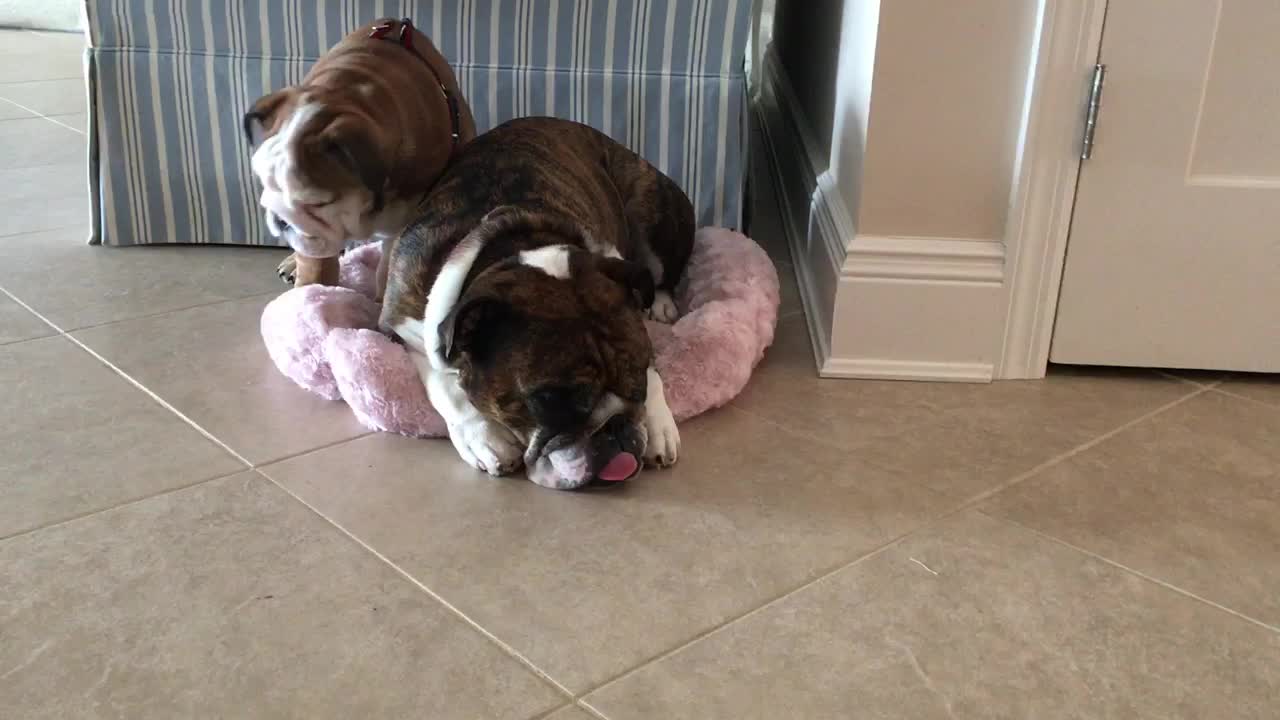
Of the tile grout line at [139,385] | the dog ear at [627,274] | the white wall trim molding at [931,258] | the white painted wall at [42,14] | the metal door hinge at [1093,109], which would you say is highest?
the metal door hinge at [1093,109]

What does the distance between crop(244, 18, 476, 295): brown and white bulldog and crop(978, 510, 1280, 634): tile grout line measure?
1.39m

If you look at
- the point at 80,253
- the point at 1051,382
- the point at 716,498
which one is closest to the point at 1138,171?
the point at 1051,382

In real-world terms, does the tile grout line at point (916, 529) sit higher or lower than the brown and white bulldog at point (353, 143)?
lower

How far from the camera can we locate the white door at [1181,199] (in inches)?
93.7

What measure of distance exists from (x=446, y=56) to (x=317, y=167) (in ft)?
3.24

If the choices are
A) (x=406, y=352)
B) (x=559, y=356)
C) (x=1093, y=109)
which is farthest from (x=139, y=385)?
(x=1093, y=109)

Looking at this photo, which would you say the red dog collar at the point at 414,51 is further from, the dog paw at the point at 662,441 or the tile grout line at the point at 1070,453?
the tile grout line at the point at 1070,453

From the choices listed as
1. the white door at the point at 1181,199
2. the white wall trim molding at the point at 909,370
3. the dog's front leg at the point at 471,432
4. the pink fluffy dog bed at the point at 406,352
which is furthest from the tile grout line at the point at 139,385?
→ the white door at the point at 1181,199

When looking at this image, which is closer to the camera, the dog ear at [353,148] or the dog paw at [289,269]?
the dog ear at [353,148]

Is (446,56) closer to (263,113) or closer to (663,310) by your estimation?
(263,113)

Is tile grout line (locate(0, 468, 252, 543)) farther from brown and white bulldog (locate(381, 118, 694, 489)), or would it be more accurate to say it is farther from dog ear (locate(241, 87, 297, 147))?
dog ear (locate(241, 87, 297, 147))

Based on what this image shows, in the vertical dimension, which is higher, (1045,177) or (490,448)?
(1045,177)

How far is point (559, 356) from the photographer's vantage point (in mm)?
1982

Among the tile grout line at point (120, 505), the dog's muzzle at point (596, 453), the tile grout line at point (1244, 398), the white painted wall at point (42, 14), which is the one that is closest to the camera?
the tile grout line at point (120, 505)
